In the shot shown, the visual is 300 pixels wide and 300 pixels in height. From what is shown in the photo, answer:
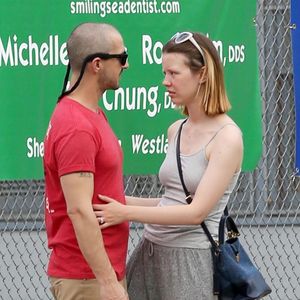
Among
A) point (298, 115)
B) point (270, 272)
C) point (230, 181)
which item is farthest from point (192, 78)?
point (270, 272)

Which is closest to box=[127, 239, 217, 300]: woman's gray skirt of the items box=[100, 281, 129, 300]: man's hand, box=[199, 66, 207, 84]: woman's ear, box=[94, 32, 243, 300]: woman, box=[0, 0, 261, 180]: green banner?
box=[94, 32, 243, 300]: woman

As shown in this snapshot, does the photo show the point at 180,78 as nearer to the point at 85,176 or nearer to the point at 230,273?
the point at 85,176

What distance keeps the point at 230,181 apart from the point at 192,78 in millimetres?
408

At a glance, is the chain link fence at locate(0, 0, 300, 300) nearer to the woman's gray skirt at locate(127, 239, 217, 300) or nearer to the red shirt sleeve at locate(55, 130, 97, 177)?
the woman's gray skirt at locate(127, 239, 217, 300)

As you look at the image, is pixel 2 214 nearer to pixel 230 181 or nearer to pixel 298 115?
pixel 298 115

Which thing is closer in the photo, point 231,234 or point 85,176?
point 85,176

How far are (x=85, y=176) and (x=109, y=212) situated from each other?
19cm

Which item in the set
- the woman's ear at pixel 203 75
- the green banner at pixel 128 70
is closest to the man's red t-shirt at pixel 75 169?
the woman's ear at pixel 203 75

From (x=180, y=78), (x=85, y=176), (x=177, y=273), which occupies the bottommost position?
(x=177, y=273)

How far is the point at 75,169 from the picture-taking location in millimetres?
3059

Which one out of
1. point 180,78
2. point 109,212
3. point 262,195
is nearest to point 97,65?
point 180,78

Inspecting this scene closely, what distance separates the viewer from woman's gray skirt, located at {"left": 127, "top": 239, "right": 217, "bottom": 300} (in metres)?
3.34

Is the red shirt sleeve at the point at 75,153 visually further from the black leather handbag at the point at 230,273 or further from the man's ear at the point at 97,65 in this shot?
the black leather handbag at the point at 230,273

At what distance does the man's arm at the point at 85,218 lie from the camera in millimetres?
3061
